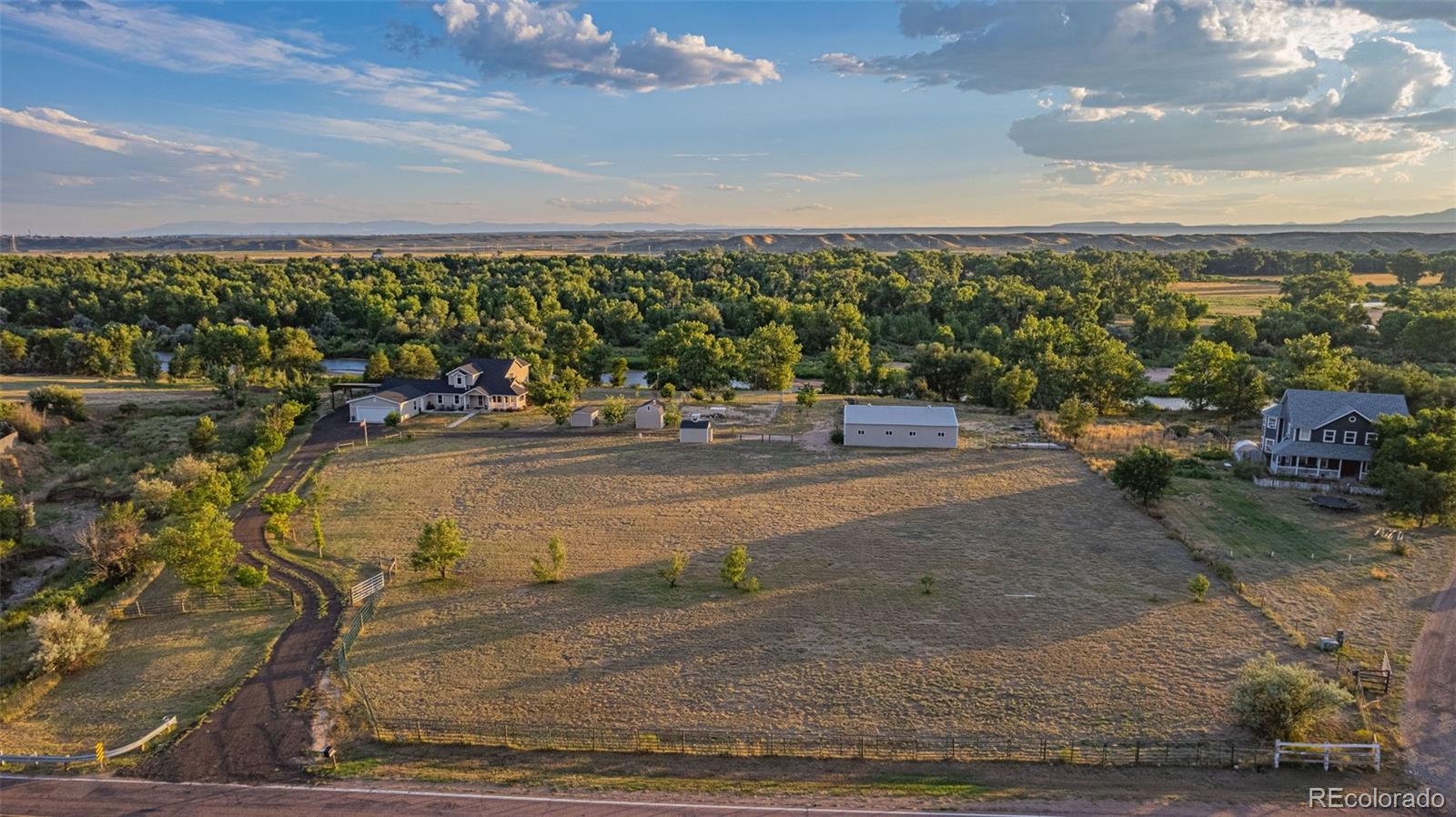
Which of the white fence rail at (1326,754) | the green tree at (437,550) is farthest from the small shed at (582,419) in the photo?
the white fence rail at (1326,754)

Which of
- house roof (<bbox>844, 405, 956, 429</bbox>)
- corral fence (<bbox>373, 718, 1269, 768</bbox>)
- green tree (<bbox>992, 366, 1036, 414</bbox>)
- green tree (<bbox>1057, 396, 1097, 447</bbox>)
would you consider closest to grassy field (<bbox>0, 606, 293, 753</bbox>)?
corral fence (<bbox>373, 718, 1269, 768</bbox>)

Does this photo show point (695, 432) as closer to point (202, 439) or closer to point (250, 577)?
point (250, 577)

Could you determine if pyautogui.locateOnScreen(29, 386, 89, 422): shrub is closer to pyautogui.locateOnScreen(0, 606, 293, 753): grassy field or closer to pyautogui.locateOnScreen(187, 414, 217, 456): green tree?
pyautogui.locateOnScreen(187, 414, 217, 456): green tree

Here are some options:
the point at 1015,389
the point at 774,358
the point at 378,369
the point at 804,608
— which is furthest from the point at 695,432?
the point at 378,369

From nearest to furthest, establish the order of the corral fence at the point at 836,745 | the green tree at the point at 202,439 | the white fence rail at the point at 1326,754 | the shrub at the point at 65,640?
the white fence rail at the point at 1326,754 → the corral fence at the point at 836,745 → the shrub at the point at 65,640 → the green tree at the point at 202,439

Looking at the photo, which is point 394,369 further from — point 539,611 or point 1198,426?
point 1198,426

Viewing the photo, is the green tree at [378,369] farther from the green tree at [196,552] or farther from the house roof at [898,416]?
the house roof at [898,416]
